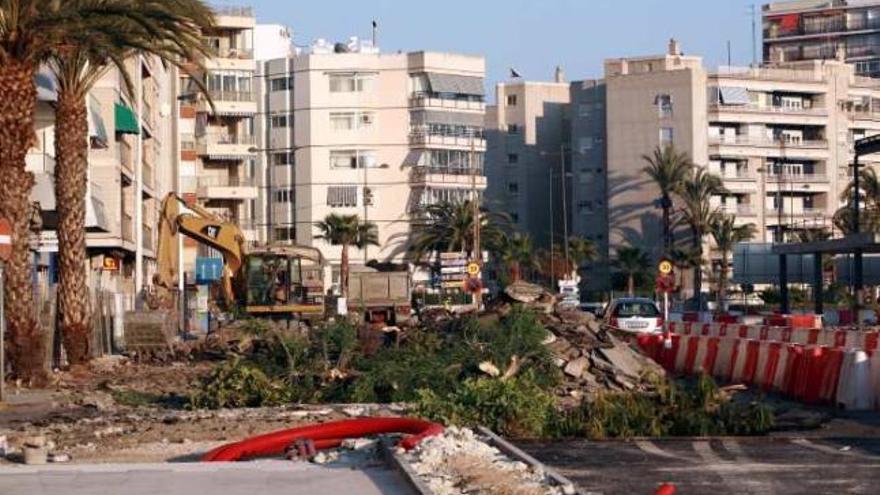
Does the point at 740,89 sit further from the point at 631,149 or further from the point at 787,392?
the point at 787,392

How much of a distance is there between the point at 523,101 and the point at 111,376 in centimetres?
9381

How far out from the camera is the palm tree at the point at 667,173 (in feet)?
362

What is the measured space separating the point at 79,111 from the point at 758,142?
283 ft

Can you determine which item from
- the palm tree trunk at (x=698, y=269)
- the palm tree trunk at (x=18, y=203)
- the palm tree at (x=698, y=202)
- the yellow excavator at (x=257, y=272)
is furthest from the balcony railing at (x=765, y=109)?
the palm tree trunk at (x=18, y=203)

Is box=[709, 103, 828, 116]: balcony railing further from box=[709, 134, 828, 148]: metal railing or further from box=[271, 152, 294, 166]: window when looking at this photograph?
box=[271, 152, 294, 166]: window

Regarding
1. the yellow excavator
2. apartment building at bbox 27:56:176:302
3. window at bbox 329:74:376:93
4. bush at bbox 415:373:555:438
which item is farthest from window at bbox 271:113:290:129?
bush at bbox 415:373:555:438

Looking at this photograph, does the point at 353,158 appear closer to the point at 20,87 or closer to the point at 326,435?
the point at 20,87


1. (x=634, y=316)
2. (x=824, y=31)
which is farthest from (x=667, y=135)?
(x=634, y=316)

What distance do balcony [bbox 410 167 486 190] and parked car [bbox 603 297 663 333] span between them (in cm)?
5605

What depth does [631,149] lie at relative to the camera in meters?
118

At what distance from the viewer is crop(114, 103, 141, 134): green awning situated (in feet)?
187

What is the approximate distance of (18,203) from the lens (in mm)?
30719

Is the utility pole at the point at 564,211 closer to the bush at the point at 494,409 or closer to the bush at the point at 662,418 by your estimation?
the bush at the point at 662,418

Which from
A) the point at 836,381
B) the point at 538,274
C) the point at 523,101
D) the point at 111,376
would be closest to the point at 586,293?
the point at 538,274
